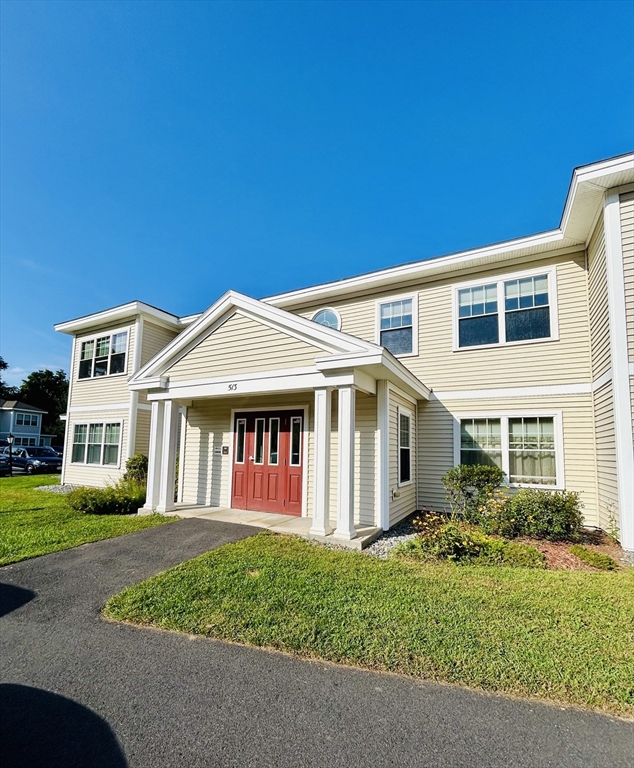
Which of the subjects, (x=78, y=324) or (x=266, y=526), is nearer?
(x=266, y=526)

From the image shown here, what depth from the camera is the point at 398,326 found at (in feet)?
34.4

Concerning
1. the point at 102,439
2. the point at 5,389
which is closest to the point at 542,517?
the point at 102,439

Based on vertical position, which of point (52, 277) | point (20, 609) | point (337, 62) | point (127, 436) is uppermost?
point (337, 62)

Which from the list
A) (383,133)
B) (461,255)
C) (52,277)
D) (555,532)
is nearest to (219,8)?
(383,133)

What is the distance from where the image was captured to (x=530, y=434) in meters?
8.70

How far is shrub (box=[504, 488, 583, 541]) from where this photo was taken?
23.1ft

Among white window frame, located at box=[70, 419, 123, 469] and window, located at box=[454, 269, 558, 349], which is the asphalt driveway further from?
white window frame, located at box=[70, 419, 123, 469]

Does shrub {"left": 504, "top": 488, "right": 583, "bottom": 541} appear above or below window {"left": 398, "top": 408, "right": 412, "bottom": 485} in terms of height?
below

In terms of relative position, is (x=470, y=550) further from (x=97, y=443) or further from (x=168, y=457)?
(x=97, y=443)

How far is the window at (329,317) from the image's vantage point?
11.1m

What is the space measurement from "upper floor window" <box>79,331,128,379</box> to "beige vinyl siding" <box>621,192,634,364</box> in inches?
572

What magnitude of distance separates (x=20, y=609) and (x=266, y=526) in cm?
405

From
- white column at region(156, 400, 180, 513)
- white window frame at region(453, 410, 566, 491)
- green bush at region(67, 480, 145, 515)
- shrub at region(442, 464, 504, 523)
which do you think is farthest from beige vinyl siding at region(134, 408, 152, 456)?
shrub at region(442, 464, 504, 523)

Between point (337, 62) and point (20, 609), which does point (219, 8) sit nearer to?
point (337, 62)
